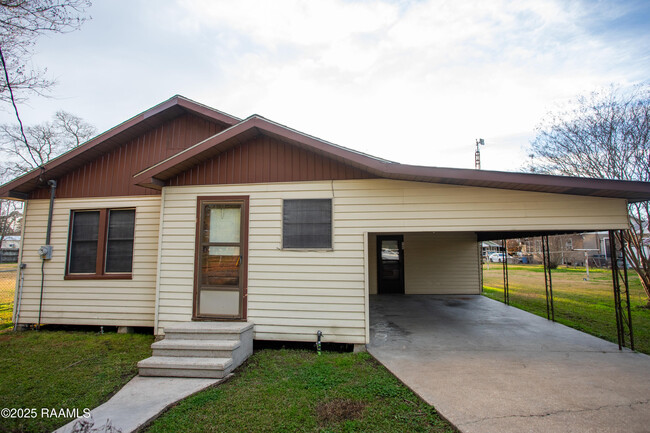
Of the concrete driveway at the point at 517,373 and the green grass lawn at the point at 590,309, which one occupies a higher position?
the concrete driveway at the point at 517,373

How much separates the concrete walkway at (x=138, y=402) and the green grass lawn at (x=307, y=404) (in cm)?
16

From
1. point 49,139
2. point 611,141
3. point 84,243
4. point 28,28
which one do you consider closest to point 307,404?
point 28,28

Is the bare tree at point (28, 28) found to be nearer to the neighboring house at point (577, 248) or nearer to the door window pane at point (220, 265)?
the door window pane at point (220, 265)

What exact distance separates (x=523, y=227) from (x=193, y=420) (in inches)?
193

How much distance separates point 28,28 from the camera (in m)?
3.55

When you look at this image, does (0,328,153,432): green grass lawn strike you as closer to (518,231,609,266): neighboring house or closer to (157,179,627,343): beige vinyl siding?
(157,179,627,343): beige vinyl siding

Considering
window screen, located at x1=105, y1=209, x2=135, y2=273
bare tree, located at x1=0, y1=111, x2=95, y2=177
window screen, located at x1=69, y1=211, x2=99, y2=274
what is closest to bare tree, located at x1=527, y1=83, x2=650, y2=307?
window screen, located at x1=105, y1=209, x2=135, y2=273

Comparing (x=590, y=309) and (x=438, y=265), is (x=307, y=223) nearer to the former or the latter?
(x=438, y=265)

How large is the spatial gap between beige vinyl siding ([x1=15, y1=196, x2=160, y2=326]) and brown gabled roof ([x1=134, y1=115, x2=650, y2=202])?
4.45 ft

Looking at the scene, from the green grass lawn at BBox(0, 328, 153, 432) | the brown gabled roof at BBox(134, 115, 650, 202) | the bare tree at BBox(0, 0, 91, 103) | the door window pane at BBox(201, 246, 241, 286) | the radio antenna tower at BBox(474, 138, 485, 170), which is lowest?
the green grass lawn at BBox(0, 328, 153, 432)

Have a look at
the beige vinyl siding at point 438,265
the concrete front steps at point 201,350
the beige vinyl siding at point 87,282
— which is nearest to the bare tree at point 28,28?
the beige vinyl siding at point 87,282

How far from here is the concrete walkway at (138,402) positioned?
2.85 metres

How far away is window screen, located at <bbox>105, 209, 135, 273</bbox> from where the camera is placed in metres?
6.32

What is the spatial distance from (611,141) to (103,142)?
12472 mm
